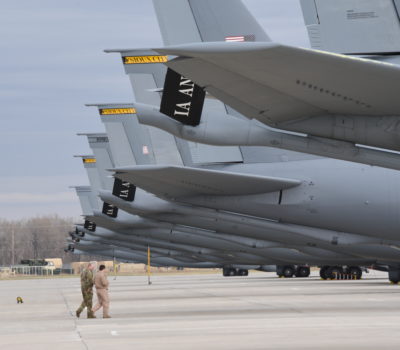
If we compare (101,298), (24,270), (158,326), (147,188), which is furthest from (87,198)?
(24,270)

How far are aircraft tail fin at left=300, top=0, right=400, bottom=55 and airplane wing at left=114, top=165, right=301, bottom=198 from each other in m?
10.1

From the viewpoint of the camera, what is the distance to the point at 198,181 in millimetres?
30109

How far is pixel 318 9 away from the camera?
19.1 metres

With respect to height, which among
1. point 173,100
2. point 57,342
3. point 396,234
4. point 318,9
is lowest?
point 57,342

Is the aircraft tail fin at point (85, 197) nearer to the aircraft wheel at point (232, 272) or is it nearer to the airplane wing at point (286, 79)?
the aircraft wheel at point (232, 272)

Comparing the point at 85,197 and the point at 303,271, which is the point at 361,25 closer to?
the point at 303,271

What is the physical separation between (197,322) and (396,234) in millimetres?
9738

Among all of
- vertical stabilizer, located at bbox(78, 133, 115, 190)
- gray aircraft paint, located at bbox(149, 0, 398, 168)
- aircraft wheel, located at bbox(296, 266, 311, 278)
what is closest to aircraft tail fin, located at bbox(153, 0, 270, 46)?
gray aircraft paint, located at bbox(149, 0, 398, 168)

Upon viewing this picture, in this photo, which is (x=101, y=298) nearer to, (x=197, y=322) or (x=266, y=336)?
(x=197, y=322)

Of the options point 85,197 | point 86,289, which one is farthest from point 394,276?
point 85,197

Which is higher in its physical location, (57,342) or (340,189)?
(340,189)

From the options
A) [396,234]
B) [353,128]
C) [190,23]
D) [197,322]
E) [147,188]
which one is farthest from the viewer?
[147,188]

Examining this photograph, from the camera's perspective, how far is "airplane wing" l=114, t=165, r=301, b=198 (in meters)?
28.8

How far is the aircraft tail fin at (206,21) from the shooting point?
78.6ft
